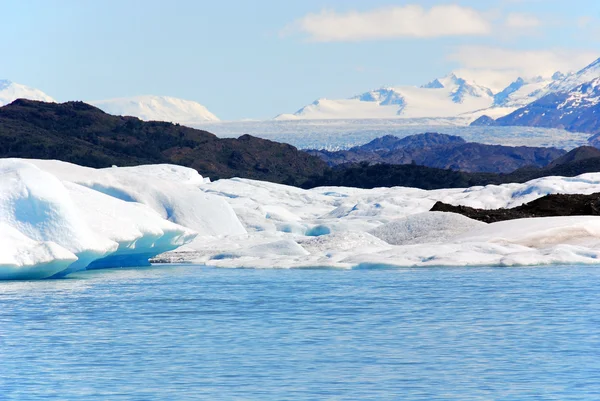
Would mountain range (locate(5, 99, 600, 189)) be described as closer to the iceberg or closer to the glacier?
the glacier

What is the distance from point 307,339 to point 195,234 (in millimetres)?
17088

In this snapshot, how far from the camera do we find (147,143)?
133 m

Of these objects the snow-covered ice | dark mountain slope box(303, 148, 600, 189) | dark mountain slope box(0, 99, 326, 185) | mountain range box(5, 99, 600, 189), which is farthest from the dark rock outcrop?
dark mountain slope box(0, 99, 326, 185)

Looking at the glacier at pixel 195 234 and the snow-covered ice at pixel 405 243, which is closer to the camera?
the glacier at pixel 195 234

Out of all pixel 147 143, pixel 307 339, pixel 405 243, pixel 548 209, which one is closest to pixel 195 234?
pixel 405 243

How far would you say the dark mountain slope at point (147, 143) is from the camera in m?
121

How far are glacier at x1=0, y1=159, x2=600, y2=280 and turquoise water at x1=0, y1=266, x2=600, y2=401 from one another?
1164 millimetres

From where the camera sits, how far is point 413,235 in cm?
3562

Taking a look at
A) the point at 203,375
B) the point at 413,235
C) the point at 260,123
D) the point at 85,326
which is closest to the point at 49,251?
the point at 85,326

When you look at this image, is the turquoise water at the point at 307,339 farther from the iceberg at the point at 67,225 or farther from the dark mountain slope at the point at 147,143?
the dark mountain slope at the point at 147,143

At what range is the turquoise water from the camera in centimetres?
1148

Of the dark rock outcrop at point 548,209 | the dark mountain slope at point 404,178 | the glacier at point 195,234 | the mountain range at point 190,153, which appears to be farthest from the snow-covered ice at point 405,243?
the dark mountain slope at point 404,178

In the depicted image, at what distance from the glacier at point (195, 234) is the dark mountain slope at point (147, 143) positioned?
245 feet

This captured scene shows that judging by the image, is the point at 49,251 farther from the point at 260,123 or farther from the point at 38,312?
the point at 260,123
